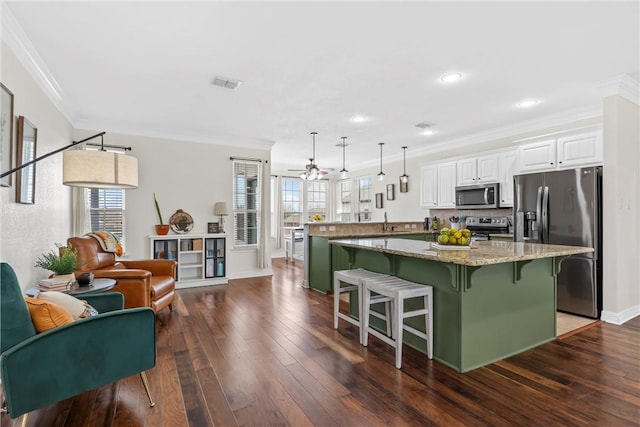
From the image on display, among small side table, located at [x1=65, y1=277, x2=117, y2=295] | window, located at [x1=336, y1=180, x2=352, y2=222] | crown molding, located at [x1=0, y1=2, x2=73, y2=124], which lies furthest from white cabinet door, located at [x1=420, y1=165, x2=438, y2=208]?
crown molding, located at [x1=0, y1=2, x2=73, y2=124]

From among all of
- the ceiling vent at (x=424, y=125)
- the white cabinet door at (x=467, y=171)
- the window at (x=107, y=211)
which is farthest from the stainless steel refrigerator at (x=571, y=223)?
the window at (x=107, y=211)

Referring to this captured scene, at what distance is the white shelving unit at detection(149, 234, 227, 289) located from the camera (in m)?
5.16

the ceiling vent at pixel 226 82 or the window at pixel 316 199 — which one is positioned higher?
the ceiling vent at pixel 226 82

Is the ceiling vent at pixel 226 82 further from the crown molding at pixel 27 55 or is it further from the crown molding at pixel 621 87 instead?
the crown molding at pixel 621 87

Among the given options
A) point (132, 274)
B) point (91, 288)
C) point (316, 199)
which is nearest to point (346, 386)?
point (91, 288)

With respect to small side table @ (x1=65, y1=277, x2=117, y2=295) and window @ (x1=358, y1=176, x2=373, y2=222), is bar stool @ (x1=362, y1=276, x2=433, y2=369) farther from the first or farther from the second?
window @ (x1=358, y1=176, x2=373, y2=222)

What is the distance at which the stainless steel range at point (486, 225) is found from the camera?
5039 millimetres

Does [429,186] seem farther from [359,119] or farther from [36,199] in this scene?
[36,199]

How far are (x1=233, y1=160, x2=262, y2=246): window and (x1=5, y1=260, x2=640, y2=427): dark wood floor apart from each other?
289cm

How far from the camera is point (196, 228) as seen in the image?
5562 mm

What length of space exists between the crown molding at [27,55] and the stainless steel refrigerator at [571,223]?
17.6 ft

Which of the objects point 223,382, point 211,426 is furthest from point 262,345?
point 211,426

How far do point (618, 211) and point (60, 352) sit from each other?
197 inches

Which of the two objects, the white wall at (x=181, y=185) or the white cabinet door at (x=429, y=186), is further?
the white cabinet door at (x=429, y=186)
